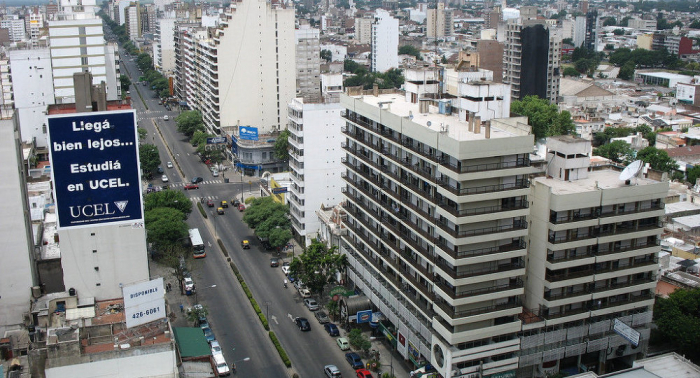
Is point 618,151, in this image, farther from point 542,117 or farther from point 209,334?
point 209,334

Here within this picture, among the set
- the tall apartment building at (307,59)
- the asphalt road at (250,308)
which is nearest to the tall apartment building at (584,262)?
the asphalt road at (250,308)

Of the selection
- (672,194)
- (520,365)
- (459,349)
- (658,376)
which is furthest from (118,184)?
(672,194)

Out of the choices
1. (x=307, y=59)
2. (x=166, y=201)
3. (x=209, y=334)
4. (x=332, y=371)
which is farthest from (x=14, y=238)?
(x=307, y=59)

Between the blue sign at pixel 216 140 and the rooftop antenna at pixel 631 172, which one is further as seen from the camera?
the blue sign at pixel 216 140

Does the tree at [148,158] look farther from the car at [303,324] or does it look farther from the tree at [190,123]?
the car at [303,324]

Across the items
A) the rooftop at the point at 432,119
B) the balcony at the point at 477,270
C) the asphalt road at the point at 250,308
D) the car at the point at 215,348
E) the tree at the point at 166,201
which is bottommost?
the asphalt road at the point at 250,308

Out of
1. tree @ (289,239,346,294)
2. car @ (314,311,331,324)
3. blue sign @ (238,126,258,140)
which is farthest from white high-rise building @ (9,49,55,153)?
car @ (314,311,331,324)

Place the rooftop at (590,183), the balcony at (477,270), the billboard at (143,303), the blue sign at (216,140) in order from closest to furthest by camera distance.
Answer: the billboard at (143,303) < the balcony at (477,270) < the rooftop at (590,183) < the blue sign at (216,140)

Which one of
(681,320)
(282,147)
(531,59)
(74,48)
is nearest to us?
(681,320)
